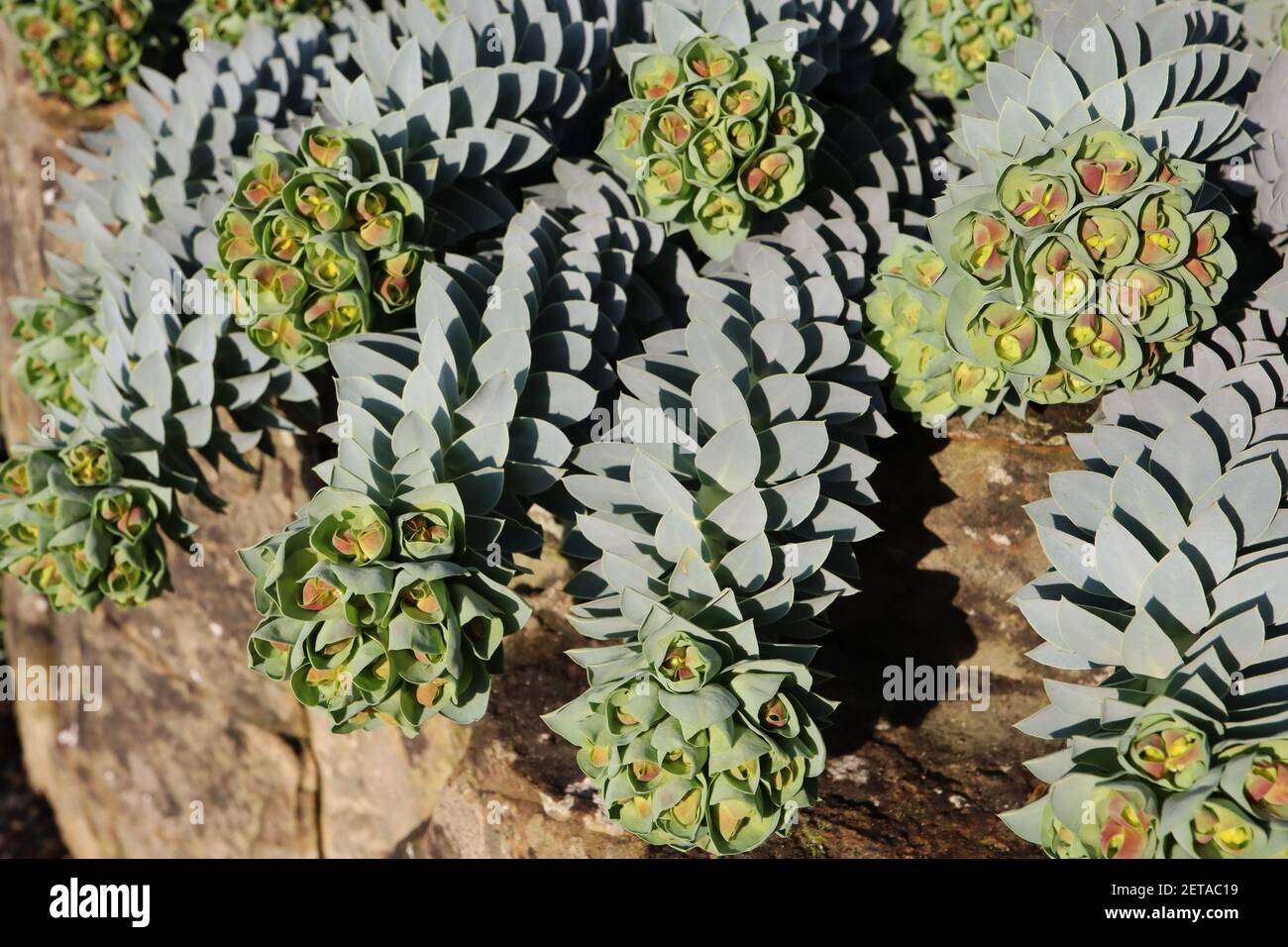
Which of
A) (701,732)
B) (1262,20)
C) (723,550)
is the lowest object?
(701,732)

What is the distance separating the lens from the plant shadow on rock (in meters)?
1.73

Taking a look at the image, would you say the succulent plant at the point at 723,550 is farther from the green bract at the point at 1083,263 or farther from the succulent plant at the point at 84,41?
the succulent plant at the point at 84,41

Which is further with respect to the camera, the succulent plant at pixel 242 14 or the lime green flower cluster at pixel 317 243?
the succulent plant at pixel 242 14

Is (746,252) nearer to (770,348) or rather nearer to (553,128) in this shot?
(770,348)

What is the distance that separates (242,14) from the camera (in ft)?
7.27

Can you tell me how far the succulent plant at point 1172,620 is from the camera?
1060 millimetres

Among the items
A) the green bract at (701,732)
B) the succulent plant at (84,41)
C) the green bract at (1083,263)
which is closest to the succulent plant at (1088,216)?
the green bract at (1083,263)

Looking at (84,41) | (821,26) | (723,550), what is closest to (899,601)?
(723,550)

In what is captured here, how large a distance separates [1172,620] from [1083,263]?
43 cm

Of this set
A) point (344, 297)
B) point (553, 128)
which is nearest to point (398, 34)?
point (553, 128)

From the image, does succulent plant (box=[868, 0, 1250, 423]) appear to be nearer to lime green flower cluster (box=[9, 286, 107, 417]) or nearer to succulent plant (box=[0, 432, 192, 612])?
succulent plant (box=[0, 432, 192, 612])

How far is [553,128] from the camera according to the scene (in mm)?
1730

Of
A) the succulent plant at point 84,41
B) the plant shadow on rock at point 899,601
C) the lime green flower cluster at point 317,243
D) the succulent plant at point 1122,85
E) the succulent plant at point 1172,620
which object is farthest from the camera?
the succulent plant at point 84,41

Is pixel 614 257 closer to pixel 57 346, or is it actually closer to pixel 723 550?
pixel 723 550
